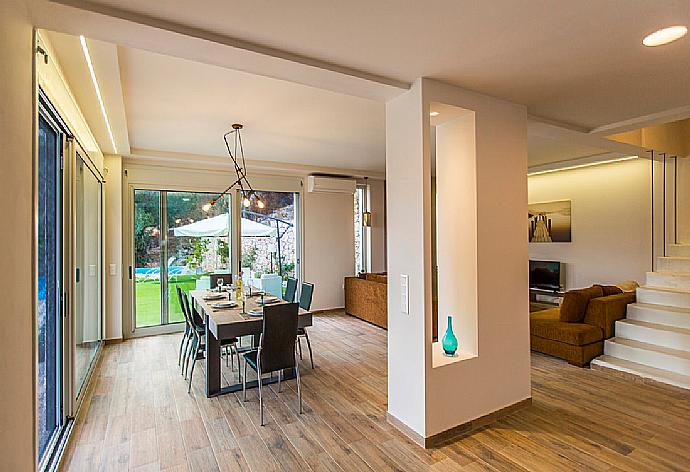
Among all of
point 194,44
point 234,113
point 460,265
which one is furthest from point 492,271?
point 234,113

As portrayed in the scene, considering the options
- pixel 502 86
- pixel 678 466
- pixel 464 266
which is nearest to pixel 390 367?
pixel 464 266

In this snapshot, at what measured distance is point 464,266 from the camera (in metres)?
3.01

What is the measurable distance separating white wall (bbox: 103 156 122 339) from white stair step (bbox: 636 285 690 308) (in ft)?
22.8

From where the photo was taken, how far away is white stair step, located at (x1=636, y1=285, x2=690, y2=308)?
14.7 ft

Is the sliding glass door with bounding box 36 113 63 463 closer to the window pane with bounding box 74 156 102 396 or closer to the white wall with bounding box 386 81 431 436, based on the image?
the window pane with bounding box 74 156 102 396

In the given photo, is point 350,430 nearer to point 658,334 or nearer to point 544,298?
point 658,334

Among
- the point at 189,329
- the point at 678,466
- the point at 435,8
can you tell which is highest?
the point at 435,8

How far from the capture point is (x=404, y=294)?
9.22ft

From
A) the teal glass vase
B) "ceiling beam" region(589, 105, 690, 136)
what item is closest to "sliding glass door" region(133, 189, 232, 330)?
the teal glass vase

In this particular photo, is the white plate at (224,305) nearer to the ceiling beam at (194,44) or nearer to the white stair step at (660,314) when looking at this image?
the ceiling beam at (194,44)

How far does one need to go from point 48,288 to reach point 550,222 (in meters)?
7.46

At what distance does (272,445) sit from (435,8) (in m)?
2.87

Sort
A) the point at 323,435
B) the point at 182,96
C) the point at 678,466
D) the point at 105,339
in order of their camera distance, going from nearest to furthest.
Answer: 1. the point at 678,466
2. the point at 323,435
3. the point at 182,96
4. the point at 105,339

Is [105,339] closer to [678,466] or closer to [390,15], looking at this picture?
[390,15]
